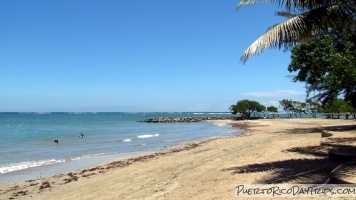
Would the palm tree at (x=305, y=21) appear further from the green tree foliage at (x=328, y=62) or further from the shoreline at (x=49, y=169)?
the shoreline at (x=49, y=169)

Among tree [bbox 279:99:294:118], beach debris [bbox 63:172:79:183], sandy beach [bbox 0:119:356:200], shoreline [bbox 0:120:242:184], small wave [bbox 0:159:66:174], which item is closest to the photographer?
sandy beach [bbox 0:119:356:200]

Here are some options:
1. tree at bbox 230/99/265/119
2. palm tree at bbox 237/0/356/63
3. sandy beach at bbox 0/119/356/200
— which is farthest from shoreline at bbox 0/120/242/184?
tree at bbox 230/99/265/119

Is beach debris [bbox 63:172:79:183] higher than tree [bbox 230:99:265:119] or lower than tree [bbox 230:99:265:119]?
lower

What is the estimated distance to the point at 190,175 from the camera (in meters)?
10.3

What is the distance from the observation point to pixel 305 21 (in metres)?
8.86

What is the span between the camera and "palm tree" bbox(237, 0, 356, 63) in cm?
849

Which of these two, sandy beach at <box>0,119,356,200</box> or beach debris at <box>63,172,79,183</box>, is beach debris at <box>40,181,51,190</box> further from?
beach debris at <box>63,172,79,183</box>

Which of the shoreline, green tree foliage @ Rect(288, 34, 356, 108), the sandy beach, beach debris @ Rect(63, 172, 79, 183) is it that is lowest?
the shoreline

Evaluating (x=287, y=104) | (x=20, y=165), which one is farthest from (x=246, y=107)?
(x=20, y=165)

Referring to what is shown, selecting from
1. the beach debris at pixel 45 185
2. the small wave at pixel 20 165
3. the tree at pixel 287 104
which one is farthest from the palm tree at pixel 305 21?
the tree at pixel 287 104

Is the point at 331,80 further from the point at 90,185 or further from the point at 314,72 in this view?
the point at 90,185

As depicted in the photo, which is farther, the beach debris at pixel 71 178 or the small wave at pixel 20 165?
the small wave at pixel 20 165

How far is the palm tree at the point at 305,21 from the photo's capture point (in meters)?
8.49

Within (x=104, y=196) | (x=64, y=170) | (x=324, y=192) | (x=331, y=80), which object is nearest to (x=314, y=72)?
(x=331, y=80)
